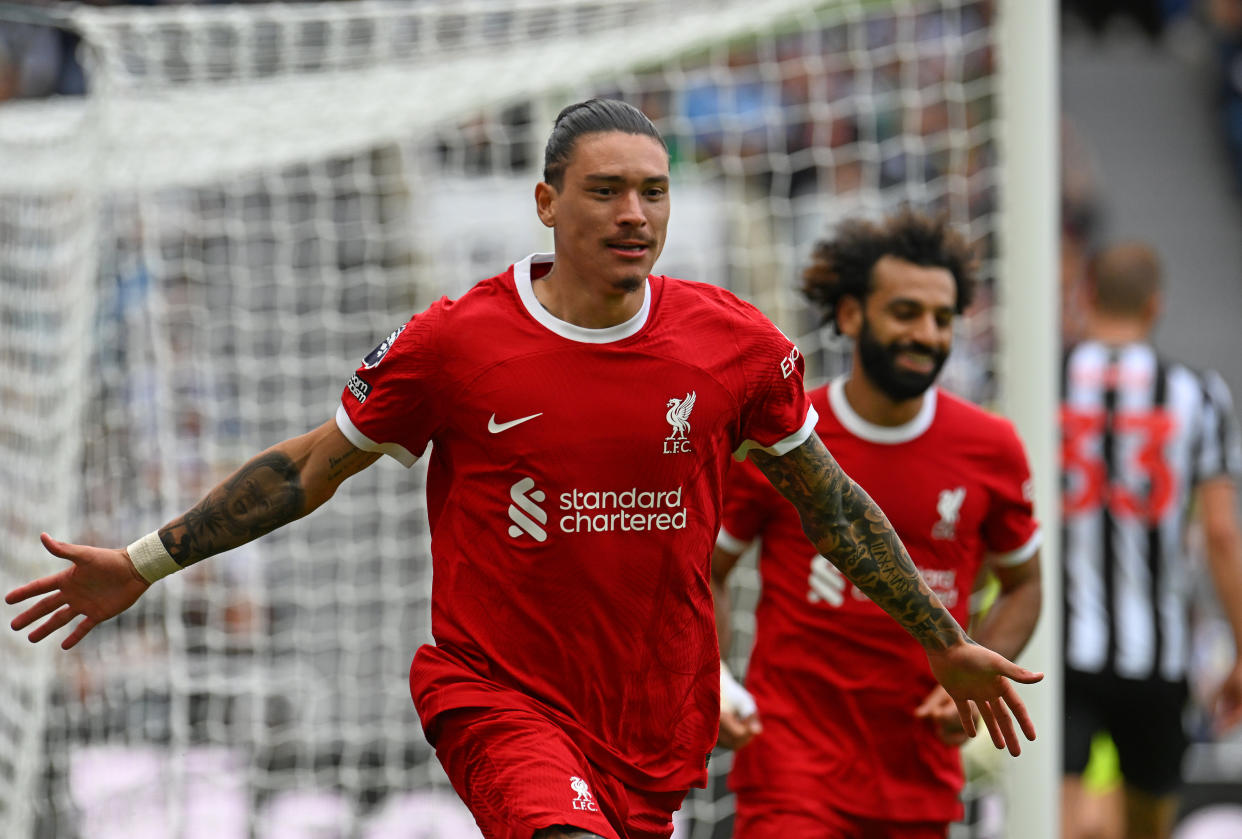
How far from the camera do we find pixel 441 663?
3.37 metres

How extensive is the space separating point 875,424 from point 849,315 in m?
0.37

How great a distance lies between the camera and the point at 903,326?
454cm

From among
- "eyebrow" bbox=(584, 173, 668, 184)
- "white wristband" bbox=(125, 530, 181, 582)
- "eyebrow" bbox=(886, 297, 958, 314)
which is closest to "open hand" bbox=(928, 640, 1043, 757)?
"eyebrow" bbox=(584, 173, 668, 184)

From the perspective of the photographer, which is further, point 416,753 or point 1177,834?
point 1177,834

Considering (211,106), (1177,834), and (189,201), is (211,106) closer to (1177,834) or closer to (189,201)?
(189,201)

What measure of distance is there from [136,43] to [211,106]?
1.86 feet

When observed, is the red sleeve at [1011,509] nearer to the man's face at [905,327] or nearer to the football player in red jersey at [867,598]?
the football player in red jersey at [867,598]

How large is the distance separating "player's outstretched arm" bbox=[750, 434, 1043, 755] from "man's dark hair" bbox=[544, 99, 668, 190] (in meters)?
0.77

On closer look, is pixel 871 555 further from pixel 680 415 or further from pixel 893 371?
pixel 893 371

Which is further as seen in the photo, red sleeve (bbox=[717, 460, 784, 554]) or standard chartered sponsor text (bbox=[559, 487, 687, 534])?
red sleeve (bbox=[717, 460, 784, 554])

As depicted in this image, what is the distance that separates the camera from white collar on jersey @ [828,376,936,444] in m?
4.54

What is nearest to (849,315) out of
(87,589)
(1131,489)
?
(87,589)

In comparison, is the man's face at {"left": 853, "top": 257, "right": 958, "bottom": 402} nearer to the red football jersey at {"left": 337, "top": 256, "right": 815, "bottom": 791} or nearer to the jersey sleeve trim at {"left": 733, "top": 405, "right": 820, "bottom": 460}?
the jersey sleeve trim at {"left": 733, "top": 405, "right": 820, "bottom": 460}

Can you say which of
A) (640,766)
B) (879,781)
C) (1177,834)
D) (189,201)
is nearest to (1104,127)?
(1177,834)
